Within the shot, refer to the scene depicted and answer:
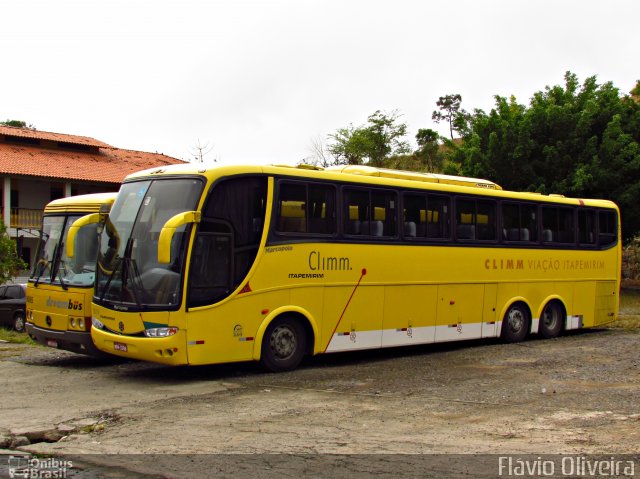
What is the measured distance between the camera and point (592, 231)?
1853 centimetres

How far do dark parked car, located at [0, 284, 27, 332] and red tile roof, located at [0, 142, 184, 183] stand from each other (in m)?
17.6

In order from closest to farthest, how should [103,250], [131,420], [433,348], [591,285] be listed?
[131,420] < [103,250] < [433,348] < [591,285]

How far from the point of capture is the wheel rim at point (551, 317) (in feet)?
57.5

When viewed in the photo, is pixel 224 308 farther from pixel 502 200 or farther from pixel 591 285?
pixel 591 285

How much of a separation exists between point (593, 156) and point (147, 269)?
24.1m

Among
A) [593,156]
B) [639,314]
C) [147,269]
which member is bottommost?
[639,314]

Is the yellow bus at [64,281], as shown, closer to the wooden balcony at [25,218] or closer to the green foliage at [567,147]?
the green foliage at [567,147]

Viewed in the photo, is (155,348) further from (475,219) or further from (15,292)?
(15,292)

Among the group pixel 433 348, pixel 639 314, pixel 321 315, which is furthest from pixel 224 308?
pixel 639 314

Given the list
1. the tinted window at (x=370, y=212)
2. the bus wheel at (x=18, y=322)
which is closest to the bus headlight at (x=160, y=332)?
the tinted window at (x=370, y=212)

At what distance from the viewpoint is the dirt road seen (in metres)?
7.13

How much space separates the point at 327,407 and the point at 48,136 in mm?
38757

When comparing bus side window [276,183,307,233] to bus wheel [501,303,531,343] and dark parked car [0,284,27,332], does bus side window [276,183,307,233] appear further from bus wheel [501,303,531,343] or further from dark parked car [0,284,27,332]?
dark parked car [0,284,27,332]

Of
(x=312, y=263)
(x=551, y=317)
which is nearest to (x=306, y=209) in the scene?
(x=312, y=263)
